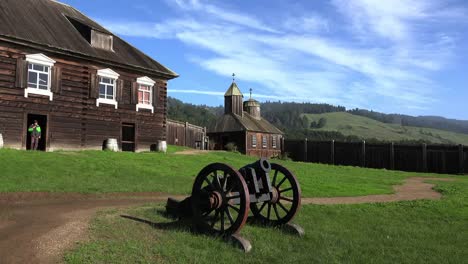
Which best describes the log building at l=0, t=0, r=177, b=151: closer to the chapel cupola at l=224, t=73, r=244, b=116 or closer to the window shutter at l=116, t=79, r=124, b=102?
the window shutter at l=116, t=79, r=124, b=102

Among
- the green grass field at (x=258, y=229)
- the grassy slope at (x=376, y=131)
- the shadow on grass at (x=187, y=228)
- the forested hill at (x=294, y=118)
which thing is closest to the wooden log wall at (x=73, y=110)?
the green grass field at (x=258, y=229)

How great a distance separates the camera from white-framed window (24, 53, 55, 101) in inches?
803

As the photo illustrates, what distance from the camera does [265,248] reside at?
757 centimetres

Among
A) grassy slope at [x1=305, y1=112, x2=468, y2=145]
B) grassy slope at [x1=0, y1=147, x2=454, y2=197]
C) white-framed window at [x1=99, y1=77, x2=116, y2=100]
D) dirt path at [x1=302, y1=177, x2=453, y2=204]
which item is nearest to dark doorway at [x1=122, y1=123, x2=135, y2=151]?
white-framed window at [x1=99, y1=77, x2=116, y2=100]

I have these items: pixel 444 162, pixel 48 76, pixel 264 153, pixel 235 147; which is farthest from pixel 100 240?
pixel 264 153

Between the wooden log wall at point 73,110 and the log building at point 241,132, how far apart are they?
1866 cm

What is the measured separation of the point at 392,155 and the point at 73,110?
26.0m

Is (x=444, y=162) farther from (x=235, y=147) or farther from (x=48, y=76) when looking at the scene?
(x=48, y=76)

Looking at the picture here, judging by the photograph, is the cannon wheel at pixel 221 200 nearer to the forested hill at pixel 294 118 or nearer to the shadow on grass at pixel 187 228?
the shadow on grass at pixel 187 228

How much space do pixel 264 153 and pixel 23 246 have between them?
135 feet

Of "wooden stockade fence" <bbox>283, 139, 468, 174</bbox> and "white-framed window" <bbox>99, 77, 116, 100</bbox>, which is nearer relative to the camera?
"white-framed window" <bbox>99, 77, 116, 100</bbox>

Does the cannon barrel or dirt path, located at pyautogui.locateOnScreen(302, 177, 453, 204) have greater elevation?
the cannon barrel

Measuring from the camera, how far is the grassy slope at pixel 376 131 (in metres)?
112

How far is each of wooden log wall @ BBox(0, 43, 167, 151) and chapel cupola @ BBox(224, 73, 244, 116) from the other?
70.0 ft
